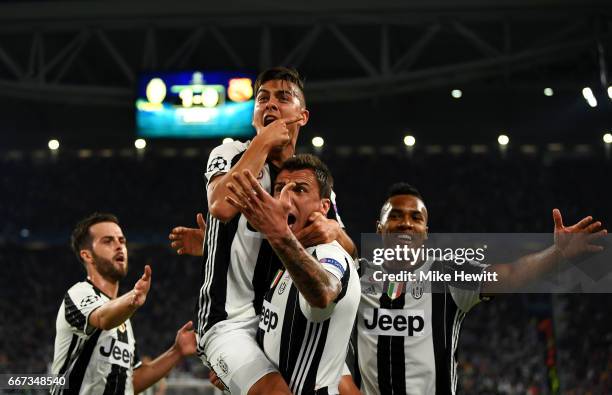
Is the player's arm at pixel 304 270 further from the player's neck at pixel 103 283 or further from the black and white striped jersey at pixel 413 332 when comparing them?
the player's neck at pixel 103 283

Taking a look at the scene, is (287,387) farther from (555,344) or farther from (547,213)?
(547,213)

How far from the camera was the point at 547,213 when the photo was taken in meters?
19.5

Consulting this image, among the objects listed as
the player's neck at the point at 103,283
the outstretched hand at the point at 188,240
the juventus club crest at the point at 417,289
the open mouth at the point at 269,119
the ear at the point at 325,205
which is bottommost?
the juventus club crest at the point at 417,289

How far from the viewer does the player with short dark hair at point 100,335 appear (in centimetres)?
519

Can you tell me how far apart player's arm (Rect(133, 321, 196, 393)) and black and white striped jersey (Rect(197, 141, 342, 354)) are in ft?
5.92

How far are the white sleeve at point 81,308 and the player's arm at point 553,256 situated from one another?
256 cm

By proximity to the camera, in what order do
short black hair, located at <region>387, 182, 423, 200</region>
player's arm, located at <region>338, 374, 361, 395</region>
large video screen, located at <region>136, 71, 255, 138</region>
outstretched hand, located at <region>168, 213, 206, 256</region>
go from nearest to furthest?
player's arm, located at <region>338, 374, 361, 395</region>, outstretched hand, located at <region>168, 213, 206, 256</region>, short black hair, located at <region>387, 182, 423, 200</region>, large video screen, located at <region>136, 71, 255, 138</region>

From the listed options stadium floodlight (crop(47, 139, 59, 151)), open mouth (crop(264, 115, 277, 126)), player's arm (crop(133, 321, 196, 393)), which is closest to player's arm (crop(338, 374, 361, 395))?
open mouth (crop(264, 115, 277, 126))

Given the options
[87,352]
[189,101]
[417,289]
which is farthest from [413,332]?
[189,101]

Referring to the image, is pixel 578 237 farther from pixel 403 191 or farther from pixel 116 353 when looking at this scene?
pixel 116 353

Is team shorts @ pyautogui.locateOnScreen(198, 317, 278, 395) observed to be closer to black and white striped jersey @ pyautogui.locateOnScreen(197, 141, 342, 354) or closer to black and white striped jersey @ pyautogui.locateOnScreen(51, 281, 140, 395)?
black and white striped jersey @ pyautogui.locateOnScreen(197, 141, 342, 354)

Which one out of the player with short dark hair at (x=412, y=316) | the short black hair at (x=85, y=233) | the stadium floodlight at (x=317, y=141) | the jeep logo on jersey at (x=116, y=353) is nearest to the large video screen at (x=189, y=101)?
the stadium floodlight at (x=317, y=141)

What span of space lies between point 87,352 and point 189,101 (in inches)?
302

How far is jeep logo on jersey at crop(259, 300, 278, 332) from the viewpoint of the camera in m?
3.36
